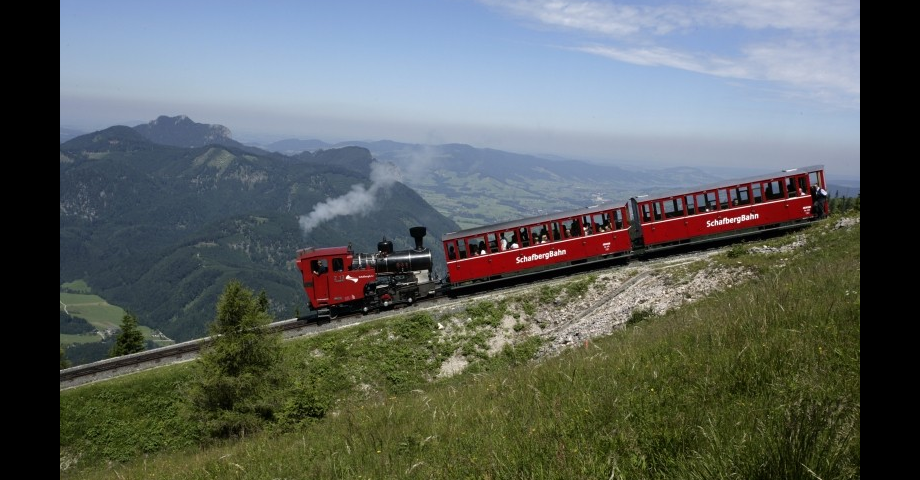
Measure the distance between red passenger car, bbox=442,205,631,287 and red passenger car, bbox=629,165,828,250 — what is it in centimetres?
244

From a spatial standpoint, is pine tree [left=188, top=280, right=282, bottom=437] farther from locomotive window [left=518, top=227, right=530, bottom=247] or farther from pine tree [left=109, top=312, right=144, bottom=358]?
pine tree [left=109, top=312, right=144, bottom=358]

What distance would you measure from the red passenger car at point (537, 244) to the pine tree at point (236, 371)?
1063 cm

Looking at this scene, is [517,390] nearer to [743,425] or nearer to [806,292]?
[743,425]

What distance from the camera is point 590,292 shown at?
25.4 metres

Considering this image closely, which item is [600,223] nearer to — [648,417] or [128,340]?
[648,417]

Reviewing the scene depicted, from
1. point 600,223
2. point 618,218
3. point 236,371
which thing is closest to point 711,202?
point 618,218

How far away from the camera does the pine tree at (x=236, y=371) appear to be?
17592 millimetres

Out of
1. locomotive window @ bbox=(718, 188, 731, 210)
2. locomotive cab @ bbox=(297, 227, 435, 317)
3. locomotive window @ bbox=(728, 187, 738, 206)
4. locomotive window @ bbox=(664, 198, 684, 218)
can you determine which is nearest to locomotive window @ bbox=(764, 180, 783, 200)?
locomotive window @ bbox=(728, 187, 738, 206)

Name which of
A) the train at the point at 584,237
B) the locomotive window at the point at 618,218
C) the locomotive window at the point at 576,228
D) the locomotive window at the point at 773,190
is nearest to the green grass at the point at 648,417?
the train at the point at 584,237

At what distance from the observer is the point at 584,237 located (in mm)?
27906

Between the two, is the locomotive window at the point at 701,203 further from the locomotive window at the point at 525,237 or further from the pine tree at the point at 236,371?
the pine tree at the point at 236,371

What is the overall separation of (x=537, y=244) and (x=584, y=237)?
256 centimetres

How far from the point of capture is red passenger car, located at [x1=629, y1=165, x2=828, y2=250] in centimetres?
2741
